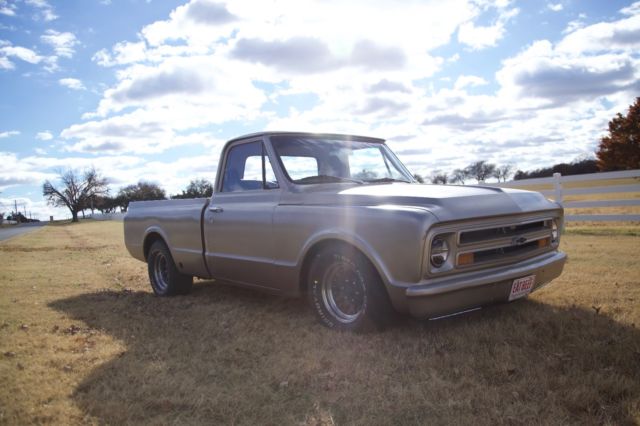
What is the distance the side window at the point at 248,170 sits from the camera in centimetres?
527

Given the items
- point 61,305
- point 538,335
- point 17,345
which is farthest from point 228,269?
point 538,335

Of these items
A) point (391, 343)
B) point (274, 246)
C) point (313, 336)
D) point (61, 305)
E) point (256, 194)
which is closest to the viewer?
point (391, 343)

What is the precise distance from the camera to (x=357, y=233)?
400cm

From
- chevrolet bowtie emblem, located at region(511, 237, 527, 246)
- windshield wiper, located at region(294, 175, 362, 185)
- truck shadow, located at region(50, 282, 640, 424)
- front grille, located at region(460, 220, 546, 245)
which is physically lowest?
truck shadow, located at region(50, 282, 640, 424)

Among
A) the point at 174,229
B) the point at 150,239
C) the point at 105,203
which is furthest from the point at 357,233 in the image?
the point at 105,203

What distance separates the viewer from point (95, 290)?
304 inches

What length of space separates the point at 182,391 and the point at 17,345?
224 cm

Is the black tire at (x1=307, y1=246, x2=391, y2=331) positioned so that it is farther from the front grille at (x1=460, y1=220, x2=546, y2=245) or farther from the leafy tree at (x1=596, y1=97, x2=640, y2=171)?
the leafy tree at (x1=596, y1=97, x2=640, y2=171)

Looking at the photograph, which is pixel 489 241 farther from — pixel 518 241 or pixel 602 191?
pixel 602 191

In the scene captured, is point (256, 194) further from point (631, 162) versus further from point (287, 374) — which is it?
point (631, 162)

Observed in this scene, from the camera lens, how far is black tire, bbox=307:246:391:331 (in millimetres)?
3959

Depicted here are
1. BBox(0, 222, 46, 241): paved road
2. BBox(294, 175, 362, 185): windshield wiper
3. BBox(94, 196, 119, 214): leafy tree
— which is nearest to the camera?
BBox(294, 175, 362, 185): windshield wiper

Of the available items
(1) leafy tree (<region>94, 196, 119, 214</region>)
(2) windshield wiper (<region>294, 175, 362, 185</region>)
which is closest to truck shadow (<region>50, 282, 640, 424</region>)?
(2) windshield wiper (<region>294, 175, 362, 185</region>)

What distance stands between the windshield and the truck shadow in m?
1.45
